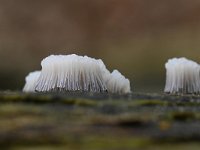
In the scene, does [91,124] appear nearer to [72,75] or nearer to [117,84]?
[72,75]

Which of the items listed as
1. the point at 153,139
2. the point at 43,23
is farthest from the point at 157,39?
the point at 153,139

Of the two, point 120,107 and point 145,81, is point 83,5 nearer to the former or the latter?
point 145,81

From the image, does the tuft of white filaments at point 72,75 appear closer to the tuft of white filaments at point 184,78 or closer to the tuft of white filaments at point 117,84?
the tuft of white filaments at point 117,84

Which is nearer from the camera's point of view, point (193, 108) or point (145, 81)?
point (193, 108)

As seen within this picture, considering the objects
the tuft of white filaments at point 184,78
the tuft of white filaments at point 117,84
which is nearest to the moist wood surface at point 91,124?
the tuft of white filaments at point 117,84

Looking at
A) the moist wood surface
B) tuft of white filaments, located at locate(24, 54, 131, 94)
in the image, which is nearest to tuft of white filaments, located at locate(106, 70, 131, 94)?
tuft of white filaments, located at locate(24, 54, 131, 94)

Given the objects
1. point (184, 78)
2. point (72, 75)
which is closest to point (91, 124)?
point (72, 75)

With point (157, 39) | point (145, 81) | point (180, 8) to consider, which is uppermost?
point (180, 8)
